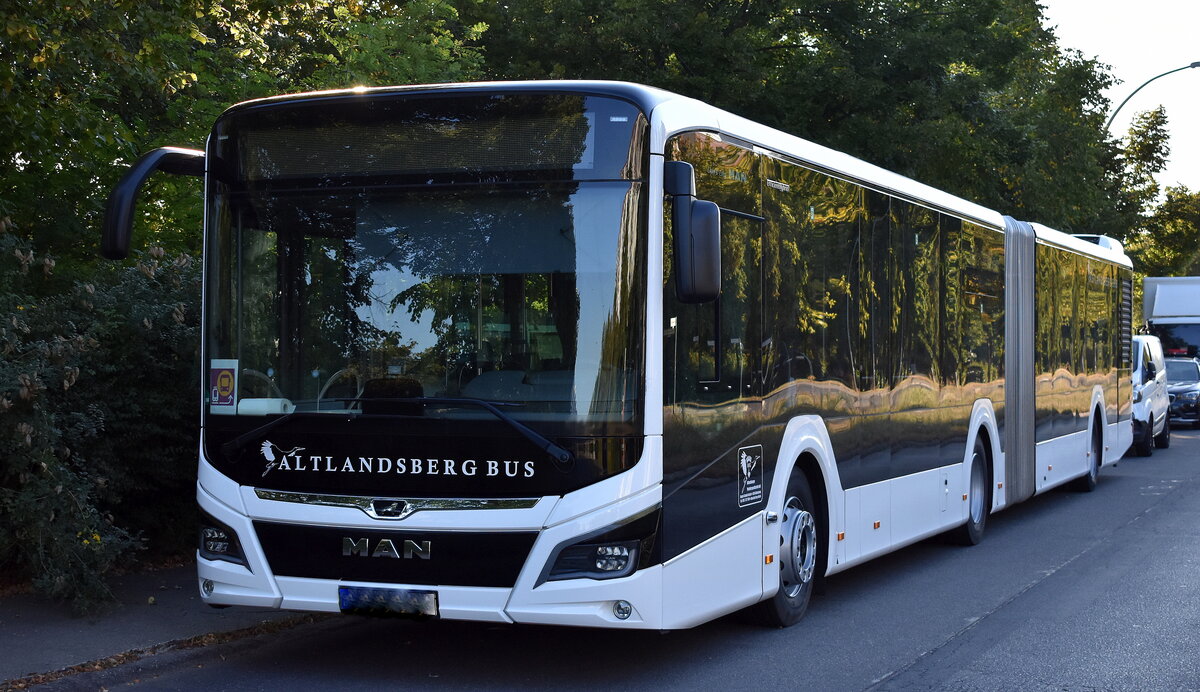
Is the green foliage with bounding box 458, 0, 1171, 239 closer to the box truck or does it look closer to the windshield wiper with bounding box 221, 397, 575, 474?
the box truck

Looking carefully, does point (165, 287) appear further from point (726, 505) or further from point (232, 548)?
point (726, 505)

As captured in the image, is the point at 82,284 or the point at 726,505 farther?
the point at 82,284

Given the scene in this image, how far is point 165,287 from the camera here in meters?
9.77

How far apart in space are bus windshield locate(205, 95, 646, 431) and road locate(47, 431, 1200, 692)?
1.39 meters

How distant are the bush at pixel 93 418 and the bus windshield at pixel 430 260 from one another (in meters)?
1.47

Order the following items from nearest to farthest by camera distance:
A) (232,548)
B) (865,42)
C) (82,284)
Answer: (232,548) → (82,284) → (865,42)

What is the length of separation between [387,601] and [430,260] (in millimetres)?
1634

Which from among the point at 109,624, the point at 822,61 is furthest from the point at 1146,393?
the point at 109,624

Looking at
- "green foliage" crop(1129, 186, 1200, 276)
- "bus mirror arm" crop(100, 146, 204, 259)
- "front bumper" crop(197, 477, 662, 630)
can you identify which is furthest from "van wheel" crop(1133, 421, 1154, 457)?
"green foliage" crop(1129, 186, 1200, 276)

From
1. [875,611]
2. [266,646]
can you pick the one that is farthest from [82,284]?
[875,611]

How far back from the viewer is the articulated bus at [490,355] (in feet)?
21.5

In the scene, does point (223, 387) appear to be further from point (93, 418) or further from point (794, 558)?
point (794, 558)

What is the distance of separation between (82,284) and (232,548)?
285cm

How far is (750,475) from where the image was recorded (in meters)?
7.64
